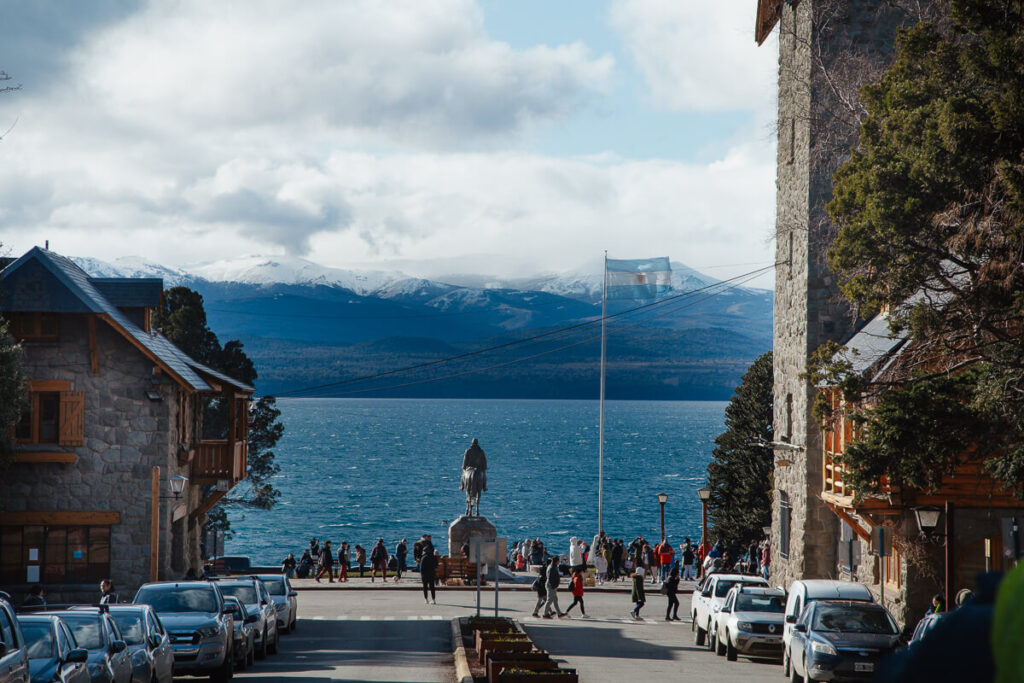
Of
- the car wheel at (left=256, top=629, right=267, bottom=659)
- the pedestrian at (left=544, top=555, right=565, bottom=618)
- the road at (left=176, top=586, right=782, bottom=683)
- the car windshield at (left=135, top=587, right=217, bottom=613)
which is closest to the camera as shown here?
the car windshield at (left=135, top=587, right=217, bottom=613)

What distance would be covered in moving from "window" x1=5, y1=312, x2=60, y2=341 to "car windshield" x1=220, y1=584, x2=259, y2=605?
9867 millimetres

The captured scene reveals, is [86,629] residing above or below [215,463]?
below

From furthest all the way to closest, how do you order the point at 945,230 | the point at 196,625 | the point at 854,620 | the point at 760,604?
the point at 760,604 → the point at 854,620 → the point at 196,625 → the point at 945,230

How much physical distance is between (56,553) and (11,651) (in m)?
20.4

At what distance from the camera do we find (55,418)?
30.5 metres

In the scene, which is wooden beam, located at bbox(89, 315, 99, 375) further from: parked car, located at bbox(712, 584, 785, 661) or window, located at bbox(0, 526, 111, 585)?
parked car, located at bbox(712, 584, 785, 661)

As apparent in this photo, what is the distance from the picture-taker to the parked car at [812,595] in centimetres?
2095

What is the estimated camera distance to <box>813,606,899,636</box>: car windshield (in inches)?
773

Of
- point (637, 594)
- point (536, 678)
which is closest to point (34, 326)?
point (637, 594)

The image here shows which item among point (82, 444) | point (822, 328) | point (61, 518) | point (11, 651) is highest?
point (822, 328)

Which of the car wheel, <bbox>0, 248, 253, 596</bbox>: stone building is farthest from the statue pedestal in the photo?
the car wheel

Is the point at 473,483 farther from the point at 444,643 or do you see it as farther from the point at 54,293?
the point at 54,293

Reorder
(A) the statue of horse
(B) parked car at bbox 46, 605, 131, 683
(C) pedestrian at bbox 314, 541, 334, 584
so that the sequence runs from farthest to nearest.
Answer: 1. (C) pedestrian at bbox 314, 541, 334, 584
2. (A) the statue of horse
3. (B) parked car at bbox 46, 605, 131, 683

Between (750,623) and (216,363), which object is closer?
(750,623)
